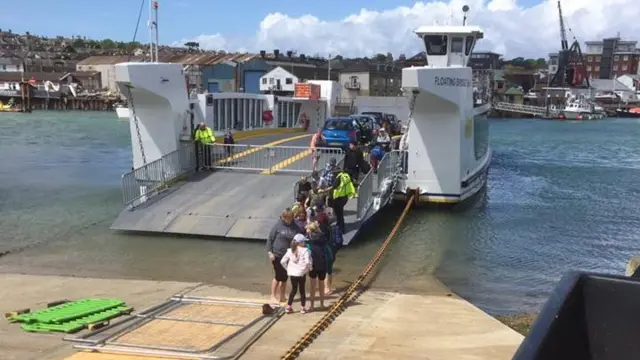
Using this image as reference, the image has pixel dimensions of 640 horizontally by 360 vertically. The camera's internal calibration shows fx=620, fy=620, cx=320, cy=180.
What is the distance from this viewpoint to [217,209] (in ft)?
54.2

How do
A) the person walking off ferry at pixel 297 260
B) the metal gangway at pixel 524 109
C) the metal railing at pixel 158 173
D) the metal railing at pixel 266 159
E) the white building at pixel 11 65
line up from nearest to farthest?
the person walking off ferry at pixel 297 260 < the metal railing at pixel 158 173 < the metal railing at pixel 266 159 < the metal gangway at pixel 524 109 < the white building at pixel 11 65

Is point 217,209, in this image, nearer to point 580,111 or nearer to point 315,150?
point 315,150

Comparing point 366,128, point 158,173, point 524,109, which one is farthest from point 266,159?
point 524,109

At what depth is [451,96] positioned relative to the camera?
62.3 feet

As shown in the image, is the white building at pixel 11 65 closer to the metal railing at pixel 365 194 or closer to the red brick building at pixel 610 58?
the metal railing at pixel 365 194

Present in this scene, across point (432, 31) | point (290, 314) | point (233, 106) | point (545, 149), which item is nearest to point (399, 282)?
point (290, 314)

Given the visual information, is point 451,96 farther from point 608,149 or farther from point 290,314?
point 608,149

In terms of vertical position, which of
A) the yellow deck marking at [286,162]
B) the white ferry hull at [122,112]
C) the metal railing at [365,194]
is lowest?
the metal railing at [365,194]

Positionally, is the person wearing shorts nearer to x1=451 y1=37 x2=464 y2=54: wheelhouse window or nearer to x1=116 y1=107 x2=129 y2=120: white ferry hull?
x1=116 y1=107 x2=129 y2=120: white ferry hull

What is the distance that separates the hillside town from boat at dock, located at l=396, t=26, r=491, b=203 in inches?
1442

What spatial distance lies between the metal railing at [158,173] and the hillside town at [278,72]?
37.1m

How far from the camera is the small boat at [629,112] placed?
433ft

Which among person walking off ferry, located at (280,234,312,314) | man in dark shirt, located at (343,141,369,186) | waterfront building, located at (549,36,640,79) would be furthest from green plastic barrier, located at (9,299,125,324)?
waterfront building, located at (549,36,640,79)

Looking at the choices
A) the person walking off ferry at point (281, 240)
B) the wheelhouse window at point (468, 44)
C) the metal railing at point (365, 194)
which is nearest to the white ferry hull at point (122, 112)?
the metal railing at point (365, 194)
